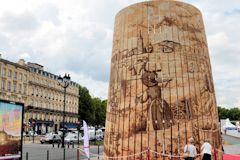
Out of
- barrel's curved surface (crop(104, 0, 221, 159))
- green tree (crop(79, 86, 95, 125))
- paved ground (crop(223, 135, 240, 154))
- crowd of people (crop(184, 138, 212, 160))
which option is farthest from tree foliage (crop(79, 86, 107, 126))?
crowd of people (crop(184, 138, 212, 160))

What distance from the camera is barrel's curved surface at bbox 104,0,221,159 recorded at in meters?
10.9

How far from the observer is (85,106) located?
305 feet

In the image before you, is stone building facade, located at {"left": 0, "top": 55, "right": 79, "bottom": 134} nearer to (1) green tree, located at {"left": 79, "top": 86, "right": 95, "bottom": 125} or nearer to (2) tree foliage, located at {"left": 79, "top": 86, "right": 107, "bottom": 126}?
(1) green tree, located at {"left": 79, "top": 86, "right": 95, "bottom": 125}

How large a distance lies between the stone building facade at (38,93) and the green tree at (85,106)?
231 cm

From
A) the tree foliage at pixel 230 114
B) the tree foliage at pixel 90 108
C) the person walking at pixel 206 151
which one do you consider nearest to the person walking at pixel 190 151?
the person walking at pixel 206 151

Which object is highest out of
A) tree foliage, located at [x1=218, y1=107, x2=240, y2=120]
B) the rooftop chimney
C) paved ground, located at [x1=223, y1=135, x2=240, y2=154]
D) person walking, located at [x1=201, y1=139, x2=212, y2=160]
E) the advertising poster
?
the rooftop chimney

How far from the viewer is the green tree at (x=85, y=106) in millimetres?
89406

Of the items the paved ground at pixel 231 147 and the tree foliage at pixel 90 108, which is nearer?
the paved ground at pixel 231 147

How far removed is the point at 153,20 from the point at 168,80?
2100mm

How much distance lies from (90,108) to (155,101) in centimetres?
8163

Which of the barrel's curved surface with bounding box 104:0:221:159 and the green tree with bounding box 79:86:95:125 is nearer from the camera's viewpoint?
the barrel's curved surface with bounding box 104:0:221:159

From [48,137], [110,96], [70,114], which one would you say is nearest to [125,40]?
[110,96]

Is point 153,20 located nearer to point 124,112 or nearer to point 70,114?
point 124,112

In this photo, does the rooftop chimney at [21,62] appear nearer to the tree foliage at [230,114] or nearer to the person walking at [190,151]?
the person walking at [190,151]
